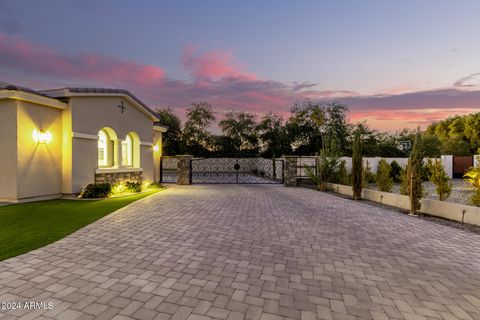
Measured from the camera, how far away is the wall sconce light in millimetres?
8617

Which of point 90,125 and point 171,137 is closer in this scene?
point 90,125

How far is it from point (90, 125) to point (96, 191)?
2.86 m

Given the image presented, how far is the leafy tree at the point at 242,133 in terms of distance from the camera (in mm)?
28706

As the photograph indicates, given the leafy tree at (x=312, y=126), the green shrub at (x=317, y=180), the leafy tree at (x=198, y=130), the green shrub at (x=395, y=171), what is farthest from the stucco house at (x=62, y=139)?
the leafy tree at (x=312, y=126)

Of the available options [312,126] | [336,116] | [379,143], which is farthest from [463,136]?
[312,126]

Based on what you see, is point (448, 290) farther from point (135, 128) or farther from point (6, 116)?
point (135, 128)

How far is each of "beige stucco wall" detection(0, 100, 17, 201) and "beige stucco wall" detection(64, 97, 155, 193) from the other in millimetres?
1678

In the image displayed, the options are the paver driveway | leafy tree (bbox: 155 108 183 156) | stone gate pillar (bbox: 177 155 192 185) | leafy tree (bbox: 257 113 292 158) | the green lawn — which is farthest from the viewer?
leafy tree (bbox: 155 108 183 156)

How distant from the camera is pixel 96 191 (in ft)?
31.7

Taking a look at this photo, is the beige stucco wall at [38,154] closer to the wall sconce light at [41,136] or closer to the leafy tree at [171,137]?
the wall sconce light at [41,136]

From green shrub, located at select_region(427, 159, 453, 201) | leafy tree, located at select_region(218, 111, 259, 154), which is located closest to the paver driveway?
green shrub, located at select_region(427, 159, 453, 201)

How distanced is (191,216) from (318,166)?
30.7 ft

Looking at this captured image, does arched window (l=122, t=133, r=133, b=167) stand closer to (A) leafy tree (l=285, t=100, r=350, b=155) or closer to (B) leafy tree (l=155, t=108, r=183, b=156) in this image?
(B) leafy tree (l=155, t=108, r=183, b=156)

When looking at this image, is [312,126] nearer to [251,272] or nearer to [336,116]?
[336,116]
